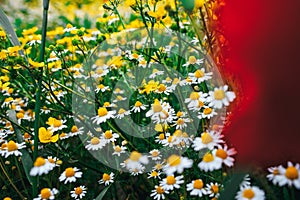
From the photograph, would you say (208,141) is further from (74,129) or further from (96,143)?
(74,129)

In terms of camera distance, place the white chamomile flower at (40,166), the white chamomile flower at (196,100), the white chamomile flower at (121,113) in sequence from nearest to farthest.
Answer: the white chamomile flower at (40,166) → the white chamomile flower at (196,100) → the white chamomile flower at (121,113)

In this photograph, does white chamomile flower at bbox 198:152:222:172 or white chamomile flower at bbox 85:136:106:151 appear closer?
white chamomile flower at bbox 198:152:222:172

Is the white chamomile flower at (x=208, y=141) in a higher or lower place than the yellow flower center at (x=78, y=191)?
higher

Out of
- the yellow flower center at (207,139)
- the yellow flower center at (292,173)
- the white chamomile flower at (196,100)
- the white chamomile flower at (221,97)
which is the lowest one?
the yellow flower center at (292,173)

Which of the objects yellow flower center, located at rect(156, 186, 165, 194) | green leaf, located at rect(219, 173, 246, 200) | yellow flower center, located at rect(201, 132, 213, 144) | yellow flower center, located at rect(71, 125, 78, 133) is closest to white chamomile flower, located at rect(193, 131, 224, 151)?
yellow flower center, located at rect(201, 132, 213, 144)

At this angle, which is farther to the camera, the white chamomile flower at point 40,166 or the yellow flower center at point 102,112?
the yellow flower center at point 102,112

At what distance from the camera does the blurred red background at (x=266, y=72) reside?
0.68m

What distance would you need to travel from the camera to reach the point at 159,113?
1049mm

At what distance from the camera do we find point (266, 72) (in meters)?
0.70

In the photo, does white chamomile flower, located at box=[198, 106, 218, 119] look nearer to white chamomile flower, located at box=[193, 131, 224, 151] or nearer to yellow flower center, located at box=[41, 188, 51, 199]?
white chamomile flower, located at box=[193, 131, 224, 151]

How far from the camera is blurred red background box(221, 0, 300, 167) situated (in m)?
0.68

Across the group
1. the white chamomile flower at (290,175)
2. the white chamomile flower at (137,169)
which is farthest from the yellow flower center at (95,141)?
the white chamomile flower at (290,175)

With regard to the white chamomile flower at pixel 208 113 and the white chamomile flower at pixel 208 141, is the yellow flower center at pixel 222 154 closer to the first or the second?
the white chamomile flower at pixel 208 141

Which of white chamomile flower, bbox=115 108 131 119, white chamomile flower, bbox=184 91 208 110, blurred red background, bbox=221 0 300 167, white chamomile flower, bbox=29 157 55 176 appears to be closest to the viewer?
blurred red background, bbox=221 0 300 167
